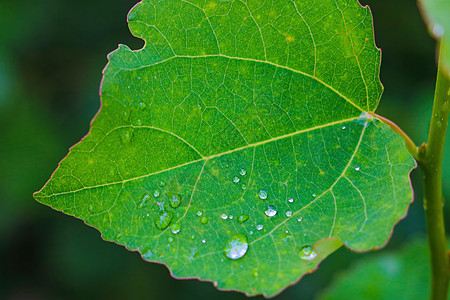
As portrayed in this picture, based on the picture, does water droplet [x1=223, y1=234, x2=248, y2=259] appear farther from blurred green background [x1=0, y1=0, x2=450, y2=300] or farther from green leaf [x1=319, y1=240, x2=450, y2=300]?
blurred green background [x1=0, y1=0, x2=450, y2=300]


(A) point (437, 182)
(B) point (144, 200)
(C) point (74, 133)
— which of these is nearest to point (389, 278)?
(A) point (437, 182)

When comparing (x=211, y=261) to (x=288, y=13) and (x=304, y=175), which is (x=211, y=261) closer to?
(x=304, y=175)

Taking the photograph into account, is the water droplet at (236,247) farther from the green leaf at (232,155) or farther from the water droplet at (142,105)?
the water droplet at (142,105)

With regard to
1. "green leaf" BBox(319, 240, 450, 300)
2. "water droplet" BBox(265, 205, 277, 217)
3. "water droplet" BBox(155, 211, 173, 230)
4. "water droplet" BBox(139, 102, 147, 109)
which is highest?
"water droplet" BBox(139, 102, 147, 109)

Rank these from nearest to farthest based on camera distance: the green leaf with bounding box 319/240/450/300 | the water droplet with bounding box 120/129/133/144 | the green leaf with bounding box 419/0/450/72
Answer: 1. the green leaf with bounding box 419/0/450/72
2. the water droplet with bounding box 120/129/133/144
3. the green leaf with bounding box 319/240/450/300

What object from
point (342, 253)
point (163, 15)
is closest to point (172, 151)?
point (163, 15)

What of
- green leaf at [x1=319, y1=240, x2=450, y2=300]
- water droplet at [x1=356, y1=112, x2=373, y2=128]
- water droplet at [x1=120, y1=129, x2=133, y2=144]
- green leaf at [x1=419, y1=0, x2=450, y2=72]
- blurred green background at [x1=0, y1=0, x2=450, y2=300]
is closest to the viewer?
green leaf at [x1=419, y1=0, x2=450, y2=72]

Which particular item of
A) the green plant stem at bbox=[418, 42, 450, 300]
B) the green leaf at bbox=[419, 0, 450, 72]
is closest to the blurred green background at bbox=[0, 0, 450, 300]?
the green plant stem at bbox=[418, 42, 450, 300]
